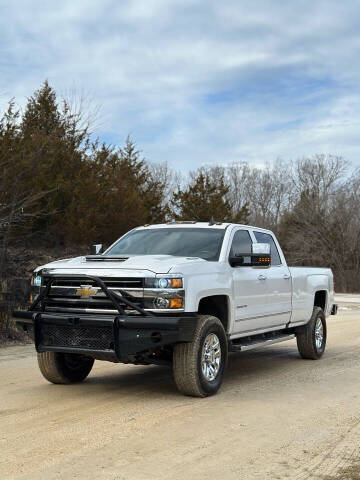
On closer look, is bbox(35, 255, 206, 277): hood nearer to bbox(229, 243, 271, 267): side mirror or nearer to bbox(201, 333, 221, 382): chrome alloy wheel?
bbox(229, 243, 271, 267): side mirror

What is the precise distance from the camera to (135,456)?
16.8ft

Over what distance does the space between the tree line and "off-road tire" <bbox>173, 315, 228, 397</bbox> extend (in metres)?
6.02

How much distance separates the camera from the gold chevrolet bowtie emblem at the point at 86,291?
7184 mm

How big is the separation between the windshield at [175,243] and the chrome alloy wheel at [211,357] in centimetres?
109

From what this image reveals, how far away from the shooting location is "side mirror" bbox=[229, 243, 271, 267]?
804cm

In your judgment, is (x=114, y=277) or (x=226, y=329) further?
(x=226, y=329)

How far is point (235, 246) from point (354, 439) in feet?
10.9

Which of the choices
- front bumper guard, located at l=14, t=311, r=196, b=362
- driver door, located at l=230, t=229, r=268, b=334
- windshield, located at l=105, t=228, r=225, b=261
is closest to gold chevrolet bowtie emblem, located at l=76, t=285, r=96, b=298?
front bumper guard, located at l=14, t=311, r=196, b=362

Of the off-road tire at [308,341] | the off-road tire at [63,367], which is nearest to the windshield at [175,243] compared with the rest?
the off-road tire at [63,367]

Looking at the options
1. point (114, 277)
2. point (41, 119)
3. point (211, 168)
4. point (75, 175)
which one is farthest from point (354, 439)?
point (211, 168)

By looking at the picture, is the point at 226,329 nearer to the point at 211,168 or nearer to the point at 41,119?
the point at 41,119

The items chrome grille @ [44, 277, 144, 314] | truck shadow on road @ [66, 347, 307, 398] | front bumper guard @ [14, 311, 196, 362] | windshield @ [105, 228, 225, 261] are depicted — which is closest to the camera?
front bumper guard @ [14, 311, 196, 362]

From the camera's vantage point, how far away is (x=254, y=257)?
8289mm

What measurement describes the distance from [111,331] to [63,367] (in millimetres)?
1499
